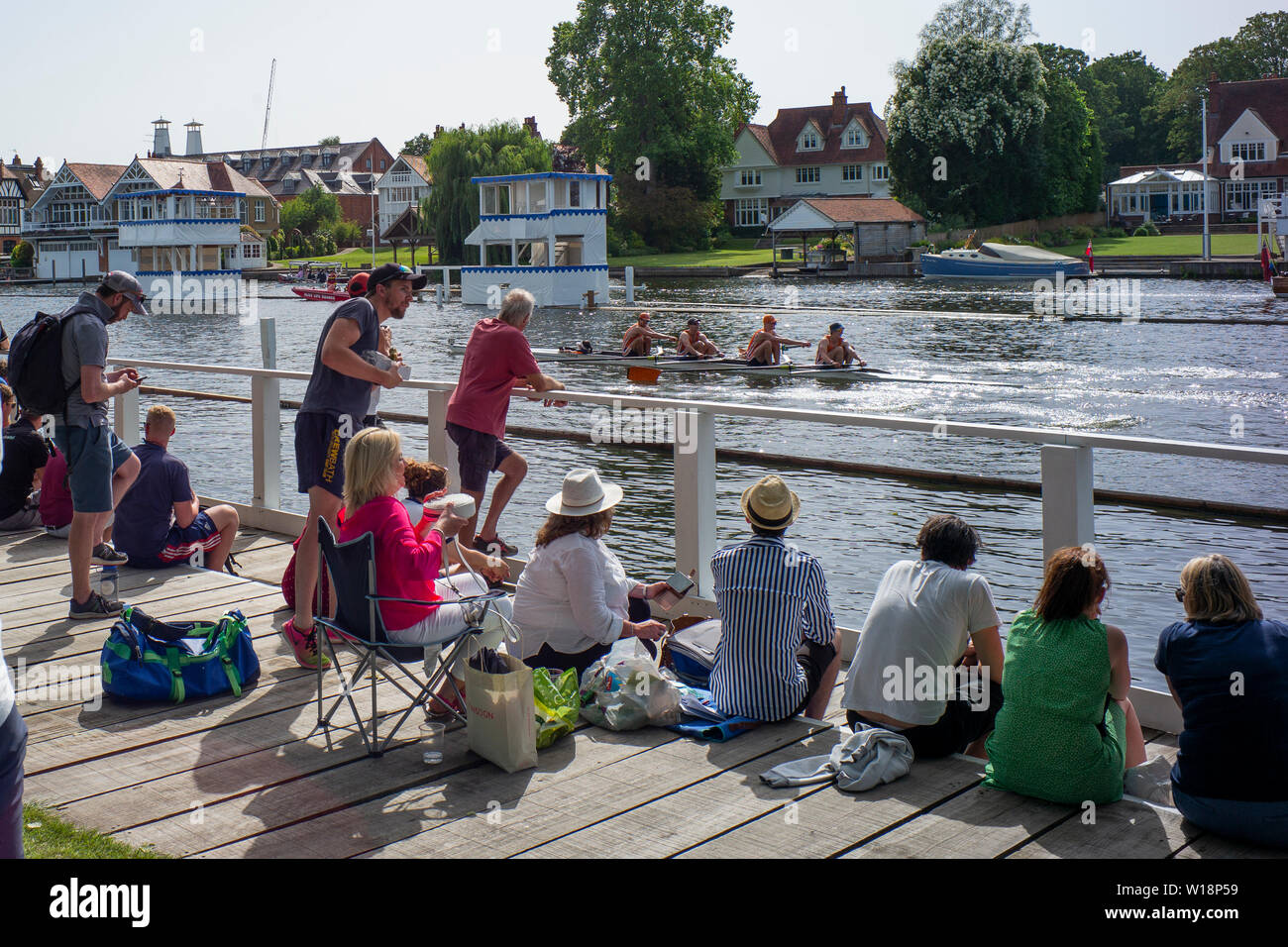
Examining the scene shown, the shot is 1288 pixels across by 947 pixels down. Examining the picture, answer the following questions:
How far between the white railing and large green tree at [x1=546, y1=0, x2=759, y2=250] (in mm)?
83631

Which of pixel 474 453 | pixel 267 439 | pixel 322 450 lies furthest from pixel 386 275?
pixel 267 439

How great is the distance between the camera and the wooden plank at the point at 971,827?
401 cm

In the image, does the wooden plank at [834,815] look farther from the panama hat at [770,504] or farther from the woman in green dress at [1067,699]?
the panama hat at [770,504]

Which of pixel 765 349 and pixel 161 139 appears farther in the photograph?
pixel 161 139

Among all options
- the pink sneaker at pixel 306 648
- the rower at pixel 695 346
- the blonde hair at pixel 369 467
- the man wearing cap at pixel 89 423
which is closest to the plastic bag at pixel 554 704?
the blonde hair at pixel 369 467

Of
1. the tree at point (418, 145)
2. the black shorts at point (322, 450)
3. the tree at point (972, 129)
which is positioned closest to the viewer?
the black shorts at point (322, 450)

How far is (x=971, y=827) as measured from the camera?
13.8ft

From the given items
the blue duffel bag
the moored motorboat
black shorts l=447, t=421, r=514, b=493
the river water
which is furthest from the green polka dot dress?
the moored motorboat

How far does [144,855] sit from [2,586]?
408 centimetres

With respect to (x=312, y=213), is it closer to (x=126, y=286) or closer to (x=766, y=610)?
(x=126, y=286)

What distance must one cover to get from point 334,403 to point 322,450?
239mm

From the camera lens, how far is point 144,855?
3977 mm

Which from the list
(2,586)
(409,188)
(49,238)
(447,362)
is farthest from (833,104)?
(2,586)
